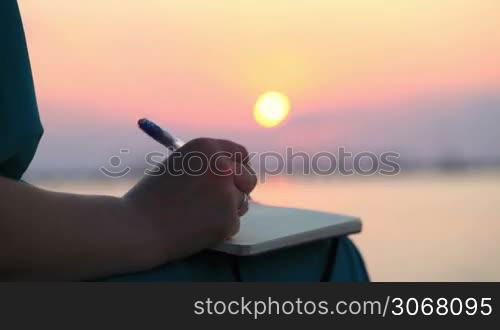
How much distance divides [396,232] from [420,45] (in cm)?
243

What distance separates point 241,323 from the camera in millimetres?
509

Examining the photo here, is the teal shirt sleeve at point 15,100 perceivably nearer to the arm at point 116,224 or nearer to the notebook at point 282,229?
the arm at point 116,224

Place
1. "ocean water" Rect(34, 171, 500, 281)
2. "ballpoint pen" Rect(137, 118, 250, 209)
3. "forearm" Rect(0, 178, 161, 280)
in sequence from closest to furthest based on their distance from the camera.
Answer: "forearm" Rect(0, 178, 161, 280), "ballpoint pen" Rect(137, 118, 250, 209), "ocean water" Rect(34, 171, 500, 281)

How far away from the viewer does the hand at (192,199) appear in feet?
1.67

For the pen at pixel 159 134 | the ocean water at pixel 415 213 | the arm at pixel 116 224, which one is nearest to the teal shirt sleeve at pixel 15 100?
the arm at pixel 116 224

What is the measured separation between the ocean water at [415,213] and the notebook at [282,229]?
1.29m

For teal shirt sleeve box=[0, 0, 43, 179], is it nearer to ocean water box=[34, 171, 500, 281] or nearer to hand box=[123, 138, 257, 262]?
hand box=[123, 138, 257, 262]

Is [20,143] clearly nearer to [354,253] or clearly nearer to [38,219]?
[38,219]

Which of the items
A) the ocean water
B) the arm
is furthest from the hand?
the ocean water

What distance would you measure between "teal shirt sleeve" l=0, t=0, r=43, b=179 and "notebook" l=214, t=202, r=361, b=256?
193mm

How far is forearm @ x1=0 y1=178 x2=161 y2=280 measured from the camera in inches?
17.3

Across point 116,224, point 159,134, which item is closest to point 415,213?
point 159,134

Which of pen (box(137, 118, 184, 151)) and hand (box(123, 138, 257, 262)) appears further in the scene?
pen (box(137, 118, 184, 151))

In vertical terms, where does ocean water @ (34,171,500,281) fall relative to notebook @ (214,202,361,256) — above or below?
below
